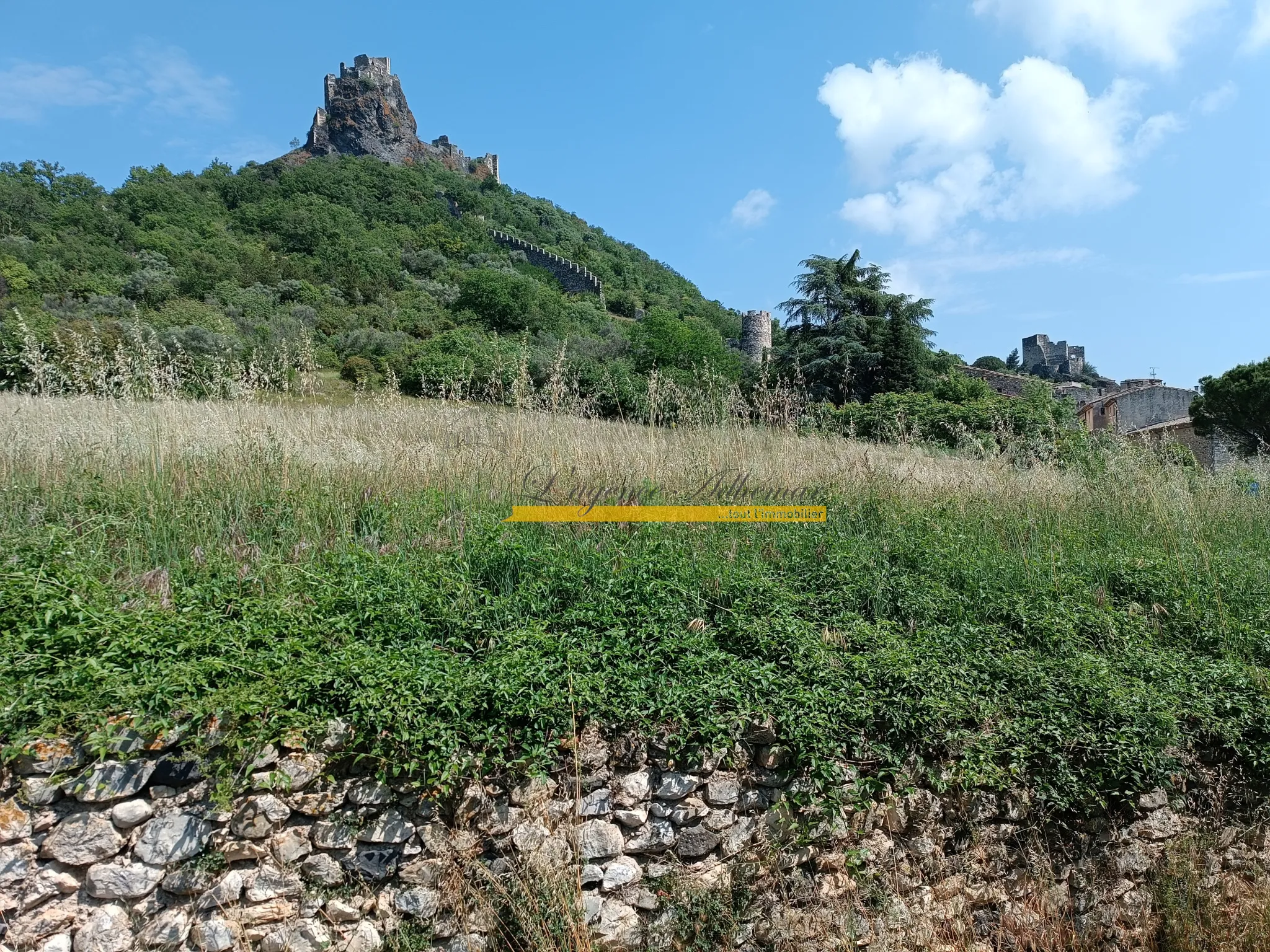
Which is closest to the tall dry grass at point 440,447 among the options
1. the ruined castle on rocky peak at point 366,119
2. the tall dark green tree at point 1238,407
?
the tall dark green tree at point 1238,407

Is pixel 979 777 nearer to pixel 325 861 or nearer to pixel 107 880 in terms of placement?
pixel 325 861

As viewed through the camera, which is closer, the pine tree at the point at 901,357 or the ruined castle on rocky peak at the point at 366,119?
the pine tree at the point at 901,357

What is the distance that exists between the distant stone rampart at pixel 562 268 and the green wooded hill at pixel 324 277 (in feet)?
4.05

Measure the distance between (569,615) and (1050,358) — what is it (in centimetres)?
6713

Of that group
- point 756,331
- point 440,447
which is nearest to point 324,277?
point 756,331

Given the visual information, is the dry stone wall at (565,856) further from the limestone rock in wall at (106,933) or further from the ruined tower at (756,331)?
the ruined tower at (756,331)

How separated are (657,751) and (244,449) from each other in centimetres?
345

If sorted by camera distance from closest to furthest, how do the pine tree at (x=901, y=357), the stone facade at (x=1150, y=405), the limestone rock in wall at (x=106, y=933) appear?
the limestone rock in wall at (x=106, y=933) < the pine tree at (x=901, y=357) < the stone facade at (x=1150, y=405)

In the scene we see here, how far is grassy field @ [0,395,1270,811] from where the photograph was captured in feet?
8.48

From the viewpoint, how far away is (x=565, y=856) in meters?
2.52

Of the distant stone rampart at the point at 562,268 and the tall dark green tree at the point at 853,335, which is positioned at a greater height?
the distant stone rampart at the point at 562,268

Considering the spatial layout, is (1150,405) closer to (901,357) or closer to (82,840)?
(901,357)

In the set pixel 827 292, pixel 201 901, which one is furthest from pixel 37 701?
pixel 827 292

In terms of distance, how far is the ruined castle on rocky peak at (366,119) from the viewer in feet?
251
